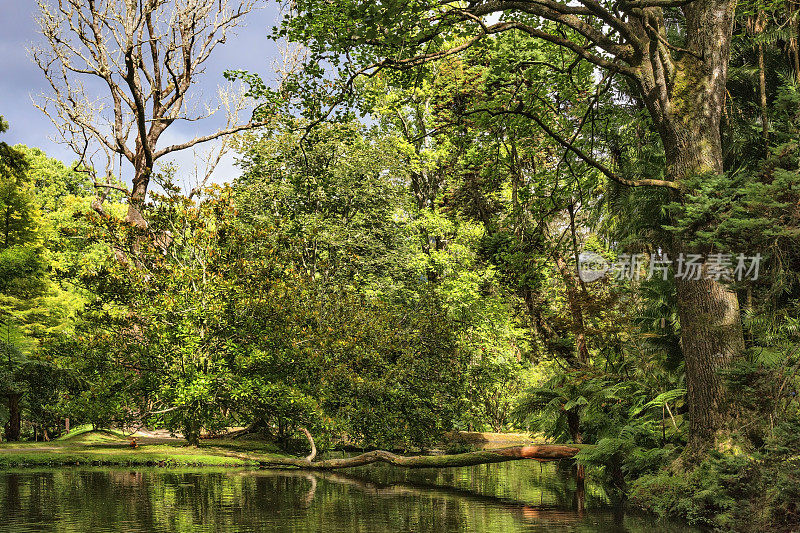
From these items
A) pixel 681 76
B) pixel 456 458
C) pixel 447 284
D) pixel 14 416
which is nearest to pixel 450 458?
pixel 456 458

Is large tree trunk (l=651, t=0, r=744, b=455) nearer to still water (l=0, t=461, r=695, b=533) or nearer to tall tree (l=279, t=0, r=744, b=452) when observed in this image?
tall tree (l=279, t=0, r=744, b=452)

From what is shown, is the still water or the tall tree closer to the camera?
the still water

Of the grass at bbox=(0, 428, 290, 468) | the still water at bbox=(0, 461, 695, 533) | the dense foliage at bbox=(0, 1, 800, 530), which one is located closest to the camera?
the still water at bbox=(0, 461, 695, 533)

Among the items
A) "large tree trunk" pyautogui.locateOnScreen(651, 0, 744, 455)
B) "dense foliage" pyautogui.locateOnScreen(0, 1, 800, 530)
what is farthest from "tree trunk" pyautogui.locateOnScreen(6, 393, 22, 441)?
"large tree trunk" pyautogui.locateOnScreen(651, 0, 744, 455)

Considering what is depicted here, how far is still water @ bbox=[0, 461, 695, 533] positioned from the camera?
25.4 ft

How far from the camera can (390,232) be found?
90.3 feet

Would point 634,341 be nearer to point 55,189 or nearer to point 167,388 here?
point 167,388

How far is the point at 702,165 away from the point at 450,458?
24.2 feet

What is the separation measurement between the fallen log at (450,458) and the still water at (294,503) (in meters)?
0.43

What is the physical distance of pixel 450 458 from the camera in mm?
13258

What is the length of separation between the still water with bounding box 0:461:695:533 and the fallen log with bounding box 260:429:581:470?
43cm

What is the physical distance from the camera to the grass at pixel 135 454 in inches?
633

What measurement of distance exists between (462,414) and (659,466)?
39.9ft

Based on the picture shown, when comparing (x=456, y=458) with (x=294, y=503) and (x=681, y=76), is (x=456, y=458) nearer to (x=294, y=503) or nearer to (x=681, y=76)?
(x=294, y=503)
